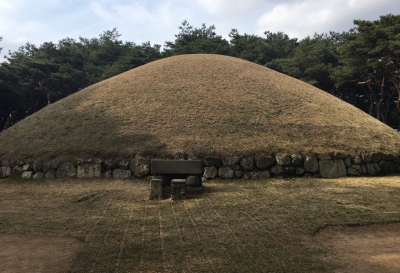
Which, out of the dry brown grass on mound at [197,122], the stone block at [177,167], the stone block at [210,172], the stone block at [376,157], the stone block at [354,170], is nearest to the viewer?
the stone block at [177,167]

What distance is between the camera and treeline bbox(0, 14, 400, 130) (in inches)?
753

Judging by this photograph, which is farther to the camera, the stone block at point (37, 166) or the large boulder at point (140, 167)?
the stone block at point (37, 166)

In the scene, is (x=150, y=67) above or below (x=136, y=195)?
above

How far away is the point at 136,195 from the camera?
8.05m

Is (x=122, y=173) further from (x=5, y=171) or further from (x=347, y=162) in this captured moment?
(x=347, y=162)

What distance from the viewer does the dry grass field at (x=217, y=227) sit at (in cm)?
387

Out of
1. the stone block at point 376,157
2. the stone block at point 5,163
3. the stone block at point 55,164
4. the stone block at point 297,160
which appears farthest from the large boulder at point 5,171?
the stone block at point 376,157

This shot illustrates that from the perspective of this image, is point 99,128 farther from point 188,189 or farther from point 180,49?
point 180,49

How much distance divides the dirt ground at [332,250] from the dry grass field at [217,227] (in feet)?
0.05

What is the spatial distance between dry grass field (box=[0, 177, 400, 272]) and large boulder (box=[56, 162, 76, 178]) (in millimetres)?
1137

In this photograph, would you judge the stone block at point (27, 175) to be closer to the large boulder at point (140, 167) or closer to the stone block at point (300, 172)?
the large boulder at point (140, 167)

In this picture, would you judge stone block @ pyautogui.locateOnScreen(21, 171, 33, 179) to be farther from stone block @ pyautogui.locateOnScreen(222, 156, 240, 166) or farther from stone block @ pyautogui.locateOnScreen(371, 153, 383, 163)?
stone block @ pyautogui.locateOnScreen(371, 153, 383, 163)

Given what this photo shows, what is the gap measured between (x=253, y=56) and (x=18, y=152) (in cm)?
2396

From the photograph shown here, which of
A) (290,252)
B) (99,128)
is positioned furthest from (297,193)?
(99,128)
